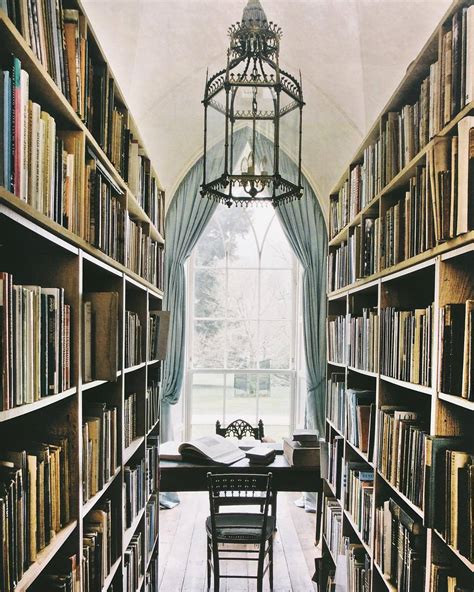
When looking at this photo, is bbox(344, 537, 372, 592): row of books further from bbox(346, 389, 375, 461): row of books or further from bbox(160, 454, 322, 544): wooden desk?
bbox(160, 454, 322, 544): wooden desk

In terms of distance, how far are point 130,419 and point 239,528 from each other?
1258mm

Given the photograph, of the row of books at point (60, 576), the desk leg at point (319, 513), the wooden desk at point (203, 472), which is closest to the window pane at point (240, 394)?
the desk leg at point (319, 513)

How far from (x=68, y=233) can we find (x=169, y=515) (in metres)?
4.65

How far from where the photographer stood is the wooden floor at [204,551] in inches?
167

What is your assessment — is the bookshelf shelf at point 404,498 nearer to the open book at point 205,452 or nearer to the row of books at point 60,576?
the row of books at point 60,576

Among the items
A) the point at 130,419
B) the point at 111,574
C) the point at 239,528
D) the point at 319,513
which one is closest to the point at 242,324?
the point at 319,513

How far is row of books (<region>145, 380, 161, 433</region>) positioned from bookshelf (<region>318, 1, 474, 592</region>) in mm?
1222

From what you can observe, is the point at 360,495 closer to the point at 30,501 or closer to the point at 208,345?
the point at 30,501

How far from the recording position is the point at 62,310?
66.8 inches

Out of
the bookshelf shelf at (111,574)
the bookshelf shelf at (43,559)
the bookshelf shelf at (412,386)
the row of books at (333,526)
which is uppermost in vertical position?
the bookshelf shelf at (412,386)

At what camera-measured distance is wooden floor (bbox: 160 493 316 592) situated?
425 centimetres

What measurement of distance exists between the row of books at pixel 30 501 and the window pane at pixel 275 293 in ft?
15.8

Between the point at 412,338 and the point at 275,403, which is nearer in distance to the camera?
the point at 412,338

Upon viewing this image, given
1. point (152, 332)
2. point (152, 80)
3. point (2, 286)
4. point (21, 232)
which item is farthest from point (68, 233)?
point (152, 80)
